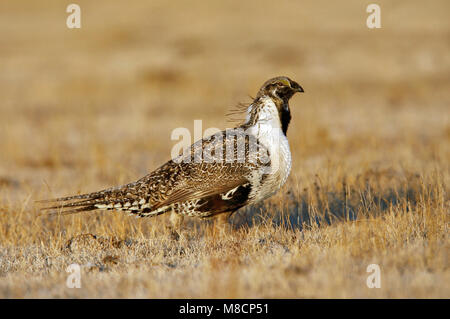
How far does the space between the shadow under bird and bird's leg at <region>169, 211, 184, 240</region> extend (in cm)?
1

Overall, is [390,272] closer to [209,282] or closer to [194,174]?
[209,282]

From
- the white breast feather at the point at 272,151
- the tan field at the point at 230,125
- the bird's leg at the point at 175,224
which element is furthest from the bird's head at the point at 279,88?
the bird's leg at the point at 175,224

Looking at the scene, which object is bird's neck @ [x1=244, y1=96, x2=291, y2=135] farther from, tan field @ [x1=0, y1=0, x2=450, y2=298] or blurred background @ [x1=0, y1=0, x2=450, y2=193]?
blurred background @ [x1=0, y1=0, x2=450, y2=193]

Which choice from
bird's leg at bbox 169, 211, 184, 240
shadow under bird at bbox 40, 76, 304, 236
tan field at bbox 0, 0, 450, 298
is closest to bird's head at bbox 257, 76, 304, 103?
shadow under bird at bbox 40, 76, 304, 236

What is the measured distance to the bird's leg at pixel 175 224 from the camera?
666 centimetres

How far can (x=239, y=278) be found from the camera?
496 centimetres

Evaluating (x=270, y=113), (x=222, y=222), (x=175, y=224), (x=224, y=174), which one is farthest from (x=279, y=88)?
(x=175, y=224)

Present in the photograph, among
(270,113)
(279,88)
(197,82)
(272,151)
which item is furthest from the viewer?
(197,82)

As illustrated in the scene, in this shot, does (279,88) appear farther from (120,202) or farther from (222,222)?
(120,202)

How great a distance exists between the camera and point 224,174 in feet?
20.4

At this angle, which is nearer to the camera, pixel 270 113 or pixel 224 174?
pixel 224 174

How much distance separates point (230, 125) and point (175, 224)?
24.8ft
